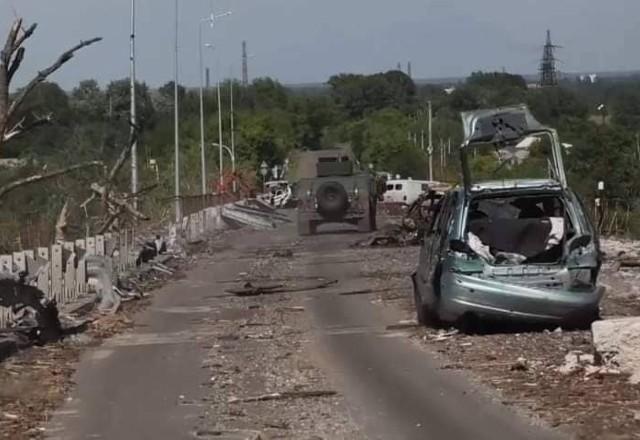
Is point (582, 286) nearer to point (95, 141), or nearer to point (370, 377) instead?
point (370, 377)

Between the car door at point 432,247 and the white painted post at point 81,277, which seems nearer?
the car door at point 432,247

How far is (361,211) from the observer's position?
1870 inches

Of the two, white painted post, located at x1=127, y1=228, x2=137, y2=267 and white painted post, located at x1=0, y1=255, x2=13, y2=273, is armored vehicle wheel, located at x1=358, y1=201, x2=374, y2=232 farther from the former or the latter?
white painted post, located at x1=0, y1=255, x2=13, y2=273

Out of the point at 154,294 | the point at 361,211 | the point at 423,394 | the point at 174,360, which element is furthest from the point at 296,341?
the point at 361,211

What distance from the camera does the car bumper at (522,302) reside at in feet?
51.4

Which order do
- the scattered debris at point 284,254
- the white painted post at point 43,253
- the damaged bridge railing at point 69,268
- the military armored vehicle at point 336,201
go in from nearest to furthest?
the damaged bridge railing at point 69,268, the white painted post at point 43,253, the scattered debris at point 284,254, the military armored vehicle at point 336,201

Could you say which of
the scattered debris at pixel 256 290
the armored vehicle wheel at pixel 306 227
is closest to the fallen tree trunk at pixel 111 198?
the scattered debris at pixel 256 290

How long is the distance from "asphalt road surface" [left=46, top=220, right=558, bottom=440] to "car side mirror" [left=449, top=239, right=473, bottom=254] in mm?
1217

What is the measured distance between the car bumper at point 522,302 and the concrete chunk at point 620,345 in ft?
9.20

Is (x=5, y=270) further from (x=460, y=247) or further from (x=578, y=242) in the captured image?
(x=578, y=242)

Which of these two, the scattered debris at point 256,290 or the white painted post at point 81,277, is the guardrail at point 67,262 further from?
the scattered debris at point 256,290

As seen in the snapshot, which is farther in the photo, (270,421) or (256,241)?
(256,241)

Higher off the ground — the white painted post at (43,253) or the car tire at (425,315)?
the white painted post at (43,253)

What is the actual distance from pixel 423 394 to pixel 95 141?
125 ft
